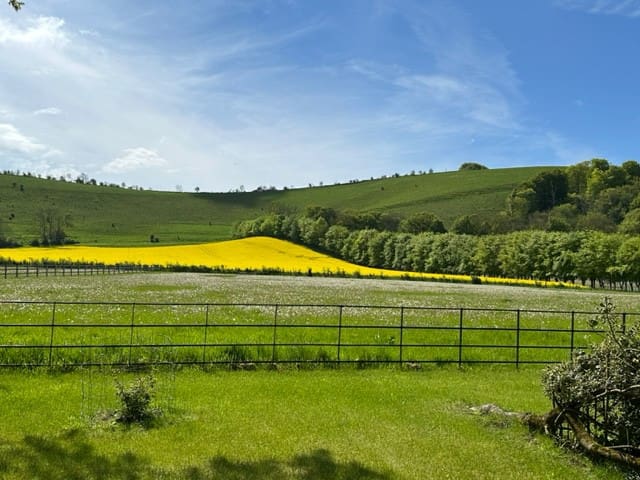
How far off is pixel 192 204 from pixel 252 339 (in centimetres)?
17647

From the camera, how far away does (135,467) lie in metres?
8.14

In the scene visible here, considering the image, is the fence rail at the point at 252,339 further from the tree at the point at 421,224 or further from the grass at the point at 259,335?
the tree at the point at 421,224

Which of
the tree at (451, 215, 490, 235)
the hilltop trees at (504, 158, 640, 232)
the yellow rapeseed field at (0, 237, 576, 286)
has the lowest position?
the yellow rapeseed field at (0, 237, 576, 286)

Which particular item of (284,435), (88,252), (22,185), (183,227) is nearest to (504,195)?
(183,227)

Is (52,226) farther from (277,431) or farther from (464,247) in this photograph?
(277,431)

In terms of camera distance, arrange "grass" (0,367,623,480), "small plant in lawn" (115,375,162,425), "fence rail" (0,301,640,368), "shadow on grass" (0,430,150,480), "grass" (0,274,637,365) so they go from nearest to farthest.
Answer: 1. "shadow on grass" (0,430,150,480)
2. "grass" (0,367,623,480)
3. "small plant in lawn" (115,375,162,425)
4. "fence rail" (0,301,640,368)
5. "grass" (0,274,637,365)

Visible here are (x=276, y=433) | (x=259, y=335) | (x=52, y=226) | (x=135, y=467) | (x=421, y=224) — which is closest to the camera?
(x=135, y=467)

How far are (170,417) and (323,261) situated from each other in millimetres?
100527

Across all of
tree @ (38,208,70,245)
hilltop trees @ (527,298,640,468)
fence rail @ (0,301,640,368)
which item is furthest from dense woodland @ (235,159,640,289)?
hilltop trees @ (527,298,640,468)

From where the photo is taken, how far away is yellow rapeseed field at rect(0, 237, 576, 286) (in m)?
89.8

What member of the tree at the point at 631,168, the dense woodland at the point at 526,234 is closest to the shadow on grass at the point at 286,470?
the dense woodland at the point at 526,234

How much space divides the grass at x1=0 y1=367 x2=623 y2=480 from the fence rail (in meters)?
1.46

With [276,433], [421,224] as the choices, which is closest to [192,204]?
[421,224]

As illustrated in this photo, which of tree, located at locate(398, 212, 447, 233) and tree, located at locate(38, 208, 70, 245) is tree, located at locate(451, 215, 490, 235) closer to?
tree, located at locate(398, 212, 447, 233)
